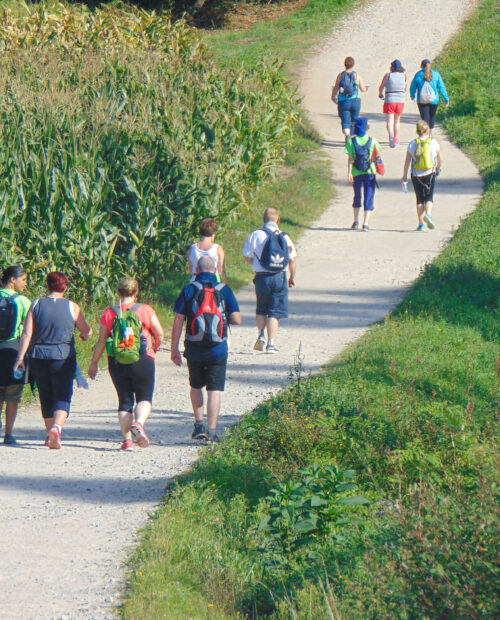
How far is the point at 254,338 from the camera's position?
12234 millimetres

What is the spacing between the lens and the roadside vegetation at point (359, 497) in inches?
197

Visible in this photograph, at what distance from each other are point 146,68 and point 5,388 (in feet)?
27.0

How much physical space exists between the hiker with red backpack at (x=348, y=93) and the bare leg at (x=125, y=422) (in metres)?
13.6

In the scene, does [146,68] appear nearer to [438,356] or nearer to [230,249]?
[230,249]

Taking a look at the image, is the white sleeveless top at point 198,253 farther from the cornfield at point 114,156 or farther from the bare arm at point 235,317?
the bare arm at point 235,317

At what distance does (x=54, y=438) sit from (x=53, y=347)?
31.6 inches

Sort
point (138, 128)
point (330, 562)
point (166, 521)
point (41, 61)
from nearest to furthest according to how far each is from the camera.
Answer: point (330, 562), point (166, 521), point (138, 128), point (41, 61)

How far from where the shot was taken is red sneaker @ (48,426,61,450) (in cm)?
852

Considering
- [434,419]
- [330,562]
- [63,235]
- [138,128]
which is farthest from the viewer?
[138,128]

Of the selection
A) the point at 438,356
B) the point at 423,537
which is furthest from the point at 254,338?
the point at 423,537

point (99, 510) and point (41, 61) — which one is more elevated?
point (41, 61)

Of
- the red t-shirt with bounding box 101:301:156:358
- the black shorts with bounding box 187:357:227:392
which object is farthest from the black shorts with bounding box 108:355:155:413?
the black shorts with bounding box 187:357:227:392

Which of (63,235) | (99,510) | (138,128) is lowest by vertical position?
(99,510)

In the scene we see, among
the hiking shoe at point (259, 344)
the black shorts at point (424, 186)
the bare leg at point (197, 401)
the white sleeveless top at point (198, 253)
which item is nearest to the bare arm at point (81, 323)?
the bare leg at point (197, 401)
